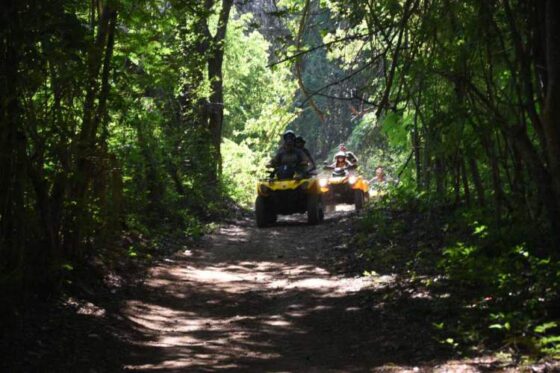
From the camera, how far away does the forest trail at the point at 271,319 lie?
6.19m

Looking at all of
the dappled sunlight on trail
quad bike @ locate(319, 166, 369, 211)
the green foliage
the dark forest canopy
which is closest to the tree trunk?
the dark forest canopy

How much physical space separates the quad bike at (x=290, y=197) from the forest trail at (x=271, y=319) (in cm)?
446

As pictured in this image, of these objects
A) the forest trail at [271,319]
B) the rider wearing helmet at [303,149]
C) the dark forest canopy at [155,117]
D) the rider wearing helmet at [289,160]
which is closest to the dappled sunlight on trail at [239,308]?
the forest trail at [271,319]

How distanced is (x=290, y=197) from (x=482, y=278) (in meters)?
10.6

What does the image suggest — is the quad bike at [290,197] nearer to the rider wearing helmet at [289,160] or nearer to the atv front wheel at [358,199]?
the rider wearing helmet at [289,160]

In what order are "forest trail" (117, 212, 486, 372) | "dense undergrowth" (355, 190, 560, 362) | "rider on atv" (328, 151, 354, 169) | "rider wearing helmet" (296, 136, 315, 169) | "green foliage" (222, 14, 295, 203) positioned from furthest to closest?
"green foliage" (222, 14, 295, 203), "rider on atv" (328, 151, 354, 169), "rider wearing helmet" (296, 136, 315, 169), "forest trail" (117, 212, 486, 372), "dense undergrowth" (355, 190, 560, 362)

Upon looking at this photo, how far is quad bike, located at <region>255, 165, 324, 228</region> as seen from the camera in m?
17.2

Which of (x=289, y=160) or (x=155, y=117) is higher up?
(x=155, y=117)

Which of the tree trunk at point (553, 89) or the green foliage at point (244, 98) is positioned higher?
the green foliage at point (244, 98)

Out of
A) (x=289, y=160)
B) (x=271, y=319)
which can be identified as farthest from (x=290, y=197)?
(x=271, y=319)

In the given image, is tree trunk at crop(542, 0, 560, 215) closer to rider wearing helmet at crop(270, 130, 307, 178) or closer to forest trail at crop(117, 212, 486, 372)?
forest trail at crop(117, 212, 486, 372)

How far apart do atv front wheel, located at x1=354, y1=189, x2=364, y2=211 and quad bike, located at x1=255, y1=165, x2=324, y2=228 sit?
1822 millimetres

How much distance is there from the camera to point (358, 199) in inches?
763

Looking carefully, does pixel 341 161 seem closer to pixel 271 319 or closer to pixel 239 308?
pixel 239 308
